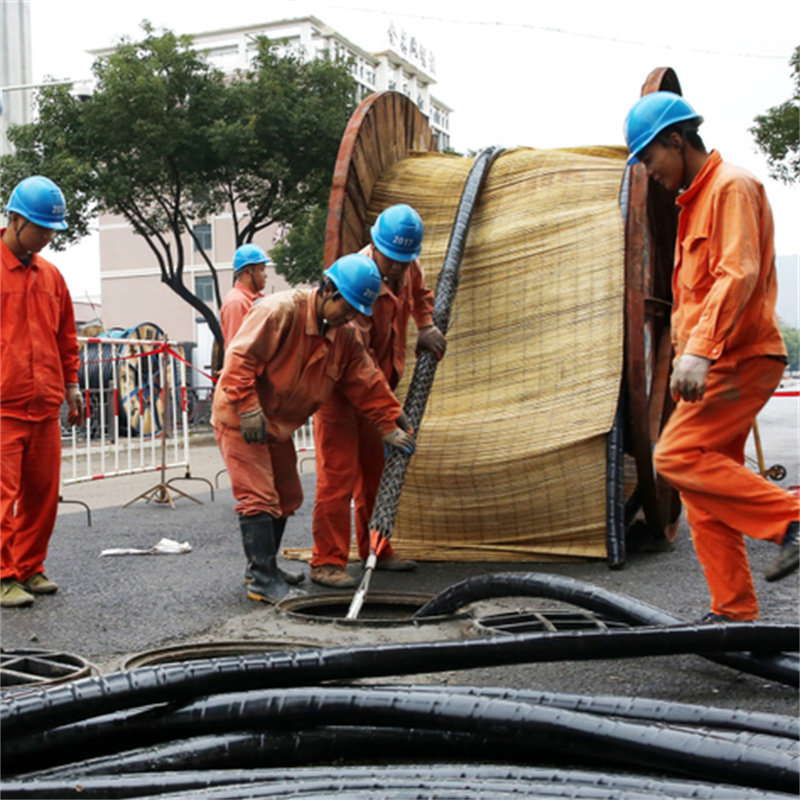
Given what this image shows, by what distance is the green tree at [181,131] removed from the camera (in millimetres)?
20953

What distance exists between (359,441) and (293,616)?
1.38m

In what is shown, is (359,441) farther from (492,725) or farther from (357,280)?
(492,725)

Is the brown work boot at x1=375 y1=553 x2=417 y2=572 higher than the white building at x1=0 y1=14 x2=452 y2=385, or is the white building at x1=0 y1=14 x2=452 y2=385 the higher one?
the white building at x1=0 y1=14 x2=452 y2=385

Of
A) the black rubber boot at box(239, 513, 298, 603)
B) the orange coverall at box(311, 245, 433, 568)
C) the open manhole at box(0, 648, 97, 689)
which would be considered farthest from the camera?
the orange coverall at box(311, 245, 433, 568)

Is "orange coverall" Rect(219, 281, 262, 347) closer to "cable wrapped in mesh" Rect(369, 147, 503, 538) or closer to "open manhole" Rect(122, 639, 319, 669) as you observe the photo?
"cable wrapped in mesh" Rect(369, 147, 503, 538)

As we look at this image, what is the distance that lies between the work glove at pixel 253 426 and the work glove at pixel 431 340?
4.02 ft

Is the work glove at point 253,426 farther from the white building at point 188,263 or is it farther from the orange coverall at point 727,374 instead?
the white building at point 188,263

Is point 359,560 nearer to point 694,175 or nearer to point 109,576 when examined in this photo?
point 109,576

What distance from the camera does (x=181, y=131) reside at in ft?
70.4

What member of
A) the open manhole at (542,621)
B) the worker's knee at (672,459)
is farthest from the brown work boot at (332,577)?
the worker's knee at (672,459)

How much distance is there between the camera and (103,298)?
5056 centimetres

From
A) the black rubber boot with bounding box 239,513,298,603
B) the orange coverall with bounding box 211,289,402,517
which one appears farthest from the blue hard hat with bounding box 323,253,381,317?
the black rubber boot with bounding box 239,513,298,603

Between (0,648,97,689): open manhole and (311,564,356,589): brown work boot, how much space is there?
1567mm

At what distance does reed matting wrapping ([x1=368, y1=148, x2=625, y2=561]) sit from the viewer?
210 inches
